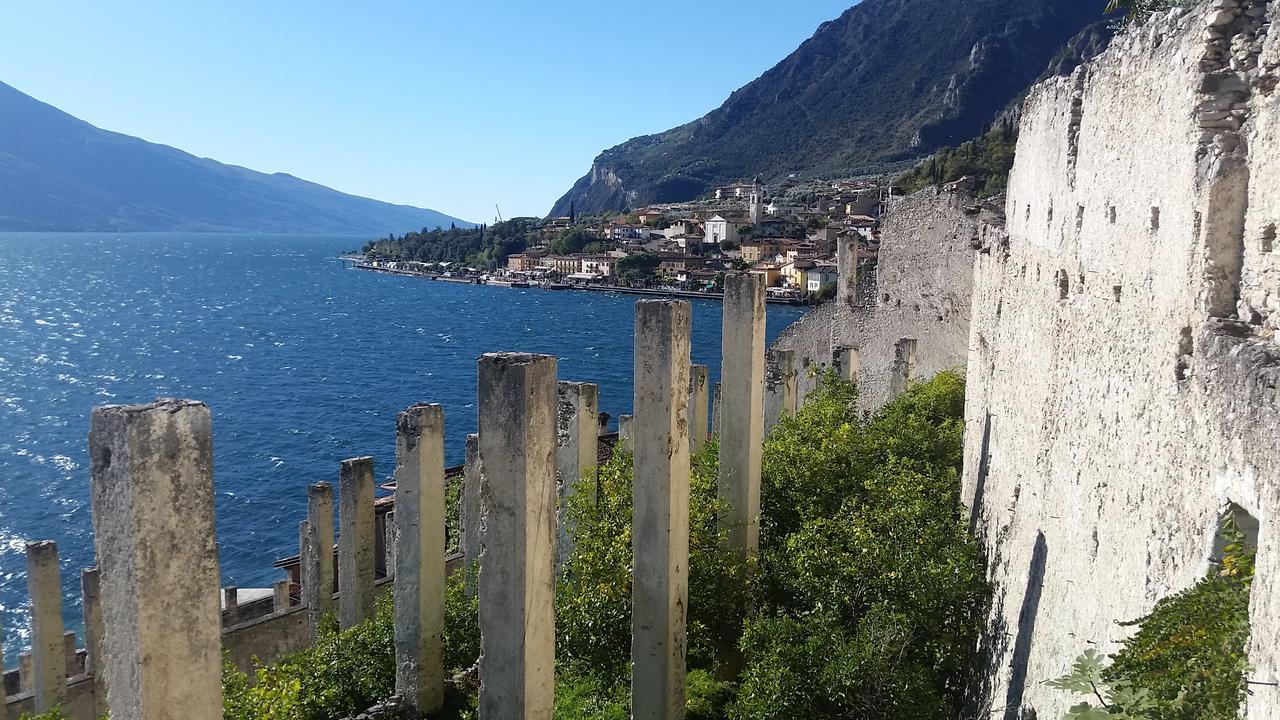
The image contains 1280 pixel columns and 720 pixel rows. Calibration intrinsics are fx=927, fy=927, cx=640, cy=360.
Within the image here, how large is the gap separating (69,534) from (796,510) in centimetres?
3014

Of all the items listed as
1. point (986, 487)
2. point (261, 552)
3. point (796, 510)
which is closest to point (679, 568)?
point (796, 510)

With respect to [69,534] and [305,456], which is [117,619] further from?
[305,456]

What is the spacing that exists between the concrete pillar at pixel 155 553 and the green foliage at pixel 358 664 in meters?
5.62

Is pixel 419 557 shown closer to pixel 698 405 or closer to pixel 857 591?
pixel 857 591

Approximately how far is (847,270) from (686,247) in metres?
99.5

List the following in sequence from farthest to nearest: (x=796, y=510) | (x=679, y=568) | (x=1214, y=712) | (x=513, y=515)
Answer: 1. (x=796, y=510)
2. (x=679, y=568)
3. (x=513, y=515)
4. (x=1214, y=712)

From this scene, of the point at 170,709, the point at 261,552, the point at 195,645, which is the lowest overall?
the point at 261,552

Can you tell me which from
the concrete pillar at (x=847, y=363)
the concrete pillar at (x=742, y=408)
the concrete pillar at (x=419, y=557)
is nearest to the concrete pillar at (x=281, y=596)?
the concrete pillar at (x=419, y=557)

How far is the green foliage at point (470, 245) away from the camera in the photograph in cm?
15138

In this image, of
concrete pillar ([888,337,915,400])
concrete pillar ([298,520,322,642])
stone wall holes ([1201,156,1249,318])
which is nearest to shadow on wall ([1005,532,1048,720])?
stone wall holes ([1201,156,1249,318])

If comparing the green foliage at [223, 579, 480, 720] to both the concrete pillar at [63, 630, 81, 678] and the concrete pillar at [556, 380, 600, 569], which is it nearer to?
the concrete pillar at [556, 380, 600, 569]

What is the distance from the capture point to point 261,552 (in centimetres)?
3219

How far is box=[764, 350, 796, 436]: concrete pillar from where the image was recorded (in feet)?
66.3

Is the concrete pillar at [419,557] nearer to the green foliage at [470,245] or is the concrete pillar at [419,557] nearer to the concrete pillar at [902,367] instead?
the concrete pillar at [902,367]
